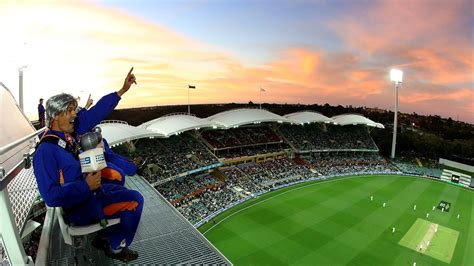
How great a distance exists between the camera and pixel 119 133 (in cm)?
2864

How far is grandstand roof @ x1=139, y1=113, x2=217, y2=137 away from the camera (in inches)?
1357

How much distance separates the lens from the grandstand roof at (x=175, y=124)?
34469 mm

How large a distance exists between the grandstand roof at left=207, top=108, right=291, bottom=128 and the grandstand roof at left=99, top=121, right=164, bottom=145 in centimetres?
1136

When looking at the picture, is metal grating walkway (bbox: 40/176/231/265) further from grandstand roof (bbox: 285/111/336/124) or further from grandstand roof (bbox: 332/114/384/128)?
grandstand roof (bbox: 332/114/384/128)

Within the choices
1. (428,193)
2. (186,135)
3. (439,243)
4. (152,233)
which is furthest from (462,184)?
(152,233)

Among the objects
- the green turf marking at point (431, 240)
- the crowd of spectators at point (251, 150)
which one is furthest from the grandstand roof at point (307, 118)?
the green turf marking at point (431, 240)

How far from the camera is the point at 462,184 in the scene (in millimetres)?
44031

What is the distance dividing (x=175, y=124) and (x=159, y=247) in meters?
31.8

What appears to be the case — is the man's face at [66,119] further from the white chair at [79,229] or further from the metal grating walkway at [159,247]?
the metal grating walkway at [159,247]

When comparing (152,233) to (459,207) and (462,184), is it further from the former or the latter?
(462,184)

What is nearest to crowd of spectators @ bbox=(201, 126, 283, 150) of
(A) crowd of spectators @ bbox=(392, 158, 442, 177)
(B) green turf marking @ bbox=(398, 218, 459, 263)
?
(A) crowd of spectators @ bbox=(392, 158, 442, 177)

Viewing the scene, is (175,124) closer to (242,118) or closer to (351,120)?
(242,118)

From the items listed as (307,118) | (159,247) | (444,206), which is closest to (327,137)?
(307,118)

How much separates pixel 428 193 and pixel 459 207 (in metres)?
4.43
